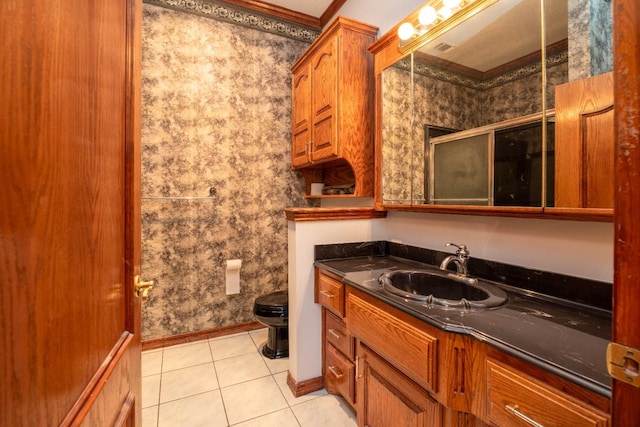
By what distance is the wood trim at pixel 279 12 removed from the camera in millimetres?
2493

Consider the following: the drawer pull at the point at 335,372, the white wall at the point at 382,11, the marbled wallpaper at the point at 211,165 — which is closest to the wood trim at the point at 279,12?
the marbled wallpaper at the point at 211,165

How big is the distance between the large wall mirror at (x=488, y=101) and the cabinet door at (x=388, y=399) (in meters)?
0.82

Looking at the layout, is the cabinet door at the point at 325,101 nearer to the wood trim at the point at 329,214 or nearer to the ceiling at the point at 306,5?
the wood trim at the point at 329,214

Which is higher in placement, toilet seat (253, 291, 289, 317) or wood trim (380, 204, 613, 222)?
wood trim (380, 204, 613, 222)

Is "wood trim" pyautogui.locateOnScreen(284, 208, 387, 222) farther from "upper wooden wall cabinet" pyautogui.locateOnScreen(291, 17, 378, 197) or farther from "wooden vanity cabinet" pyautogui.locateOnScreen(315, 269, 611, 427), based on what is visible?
"wooden vanity cabinet" pyautogui.locateOnScreen(315, 269, 611, 427)

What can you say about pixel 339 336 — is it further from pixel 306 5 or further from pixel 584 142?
pixel 306 5

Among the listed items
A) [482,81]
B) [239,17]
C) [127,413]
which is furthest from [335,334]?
[239,17]

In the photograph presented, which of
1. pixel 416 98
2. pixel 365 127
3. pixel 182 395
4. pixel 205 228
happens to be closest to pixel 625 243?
pixel 416 98

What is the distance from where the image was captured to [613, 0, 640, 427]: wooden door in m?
0.39

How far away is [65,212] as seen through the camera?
0.44 m

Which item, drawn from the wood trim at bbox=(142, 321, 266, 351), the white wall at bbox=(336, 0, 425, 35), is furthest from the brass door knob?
the white wall at bbox=(336, 0, 425, 35)

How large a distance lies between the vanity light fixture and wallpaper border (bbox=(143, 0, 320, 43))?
1.51 m

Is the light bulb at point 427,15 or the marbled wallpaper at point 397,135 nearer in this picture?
the light bulb at point 427,15

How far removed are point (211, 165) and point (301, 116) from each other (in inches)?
35.4
